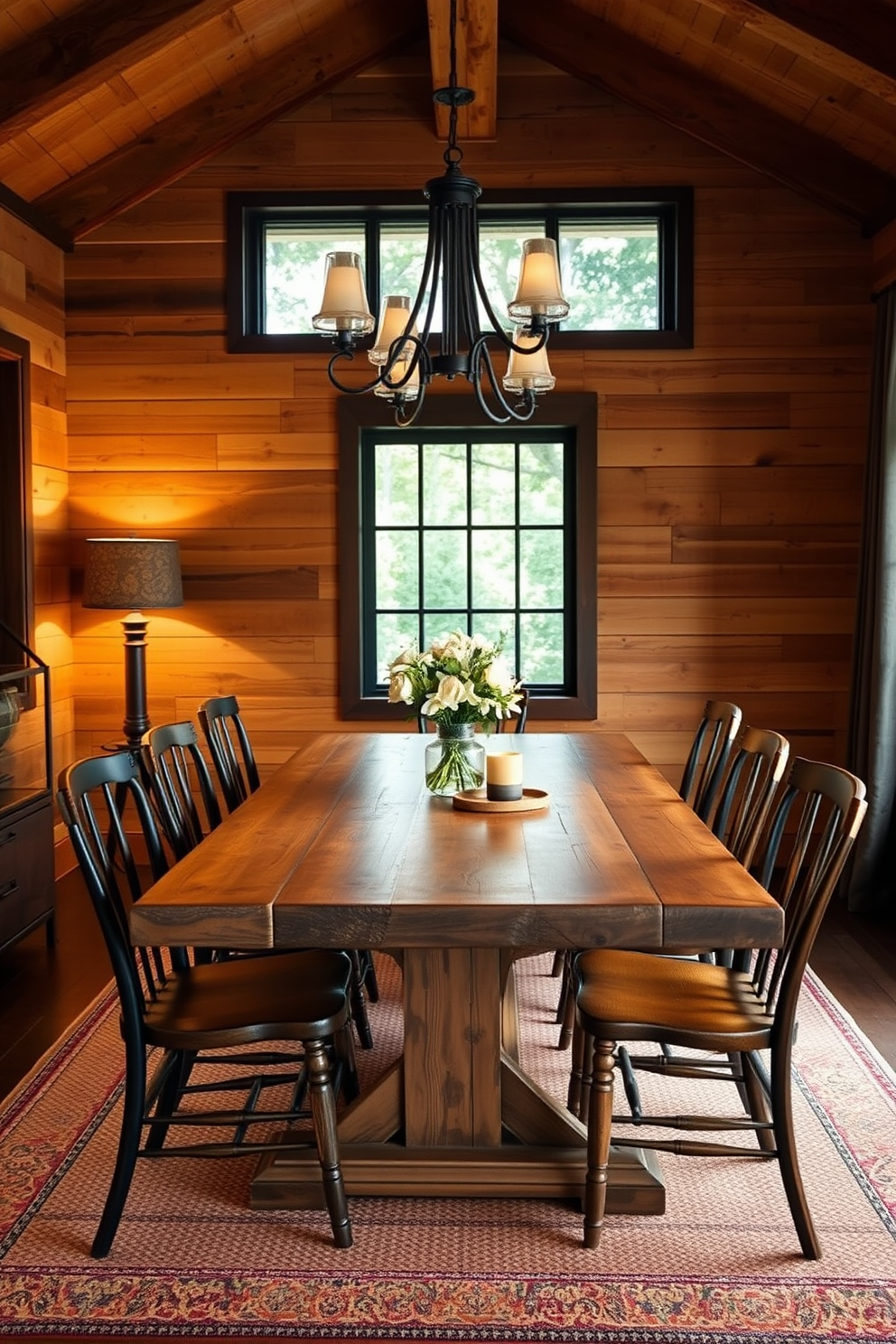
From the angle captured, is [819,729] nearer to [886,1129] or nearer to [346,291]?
[886,1129]

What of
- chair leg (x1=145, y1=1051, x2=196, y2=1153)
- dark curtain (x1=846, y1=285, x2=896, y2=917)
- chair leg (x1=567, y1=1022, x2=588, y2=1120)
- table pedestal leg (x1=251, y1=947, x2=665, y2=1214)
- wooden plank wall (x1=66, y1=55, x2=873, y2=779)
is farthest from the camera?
wooden plank wall (x1=66, y1=55, x2=873, y2=779)

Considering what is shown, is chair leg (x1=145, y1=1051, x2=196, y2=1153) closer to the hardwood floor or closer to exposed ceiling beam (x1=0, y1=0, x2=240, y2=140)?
the hardwood floor

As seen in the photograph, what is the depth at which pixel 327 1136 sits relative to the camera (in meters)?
2.46

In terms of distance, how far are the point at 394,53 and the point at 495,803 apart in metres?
3.87

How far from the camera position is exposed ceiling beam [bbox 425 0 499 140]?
4582mm

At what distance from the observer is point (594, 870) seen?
249 cm

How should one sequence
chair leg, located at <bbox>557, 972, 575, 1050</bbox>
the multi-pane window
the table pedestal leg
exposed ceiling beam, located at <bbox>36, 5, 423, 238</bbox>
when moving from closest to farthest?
1. the table pedestal leg
2. chair leg, located at <bbox>557, 972, 575, 1050</bbox>
3. exposed ceiling beam, located at <bbox>36, 5, 423, 238</bbox>
4. the multi-pane window

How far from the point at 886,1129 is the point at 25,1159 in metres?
2.05

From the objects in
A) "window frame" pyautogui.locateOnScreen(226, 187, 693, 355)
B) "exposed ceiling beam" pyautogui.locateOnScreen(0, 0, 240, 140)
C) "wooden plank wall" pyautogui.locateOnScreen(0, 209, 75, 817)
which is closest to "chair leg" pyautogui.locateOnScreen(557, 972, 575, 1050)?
"wooden plank wall" pyautogui.locateOnScreen(0, 209, 75, 817)

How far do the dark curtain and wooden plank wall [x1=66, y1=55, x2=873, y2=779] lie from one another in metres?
0.46

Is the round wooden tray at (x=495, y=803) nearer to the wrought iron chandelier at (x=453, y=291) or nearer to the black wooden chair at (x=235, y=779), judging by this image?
the black wooden chair at (x=235, y=779)

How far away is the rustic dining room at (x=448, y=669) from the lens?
2.43m

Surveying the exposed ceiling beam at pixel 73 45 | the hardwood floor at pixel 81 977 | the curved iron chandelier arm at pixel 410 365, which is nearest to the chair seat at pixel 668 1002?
the hardwood floor at pixel 81 977

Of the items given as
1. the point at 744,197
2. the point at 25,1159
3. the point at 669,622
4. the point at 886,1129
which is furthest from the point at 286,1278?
the point at 744,197
